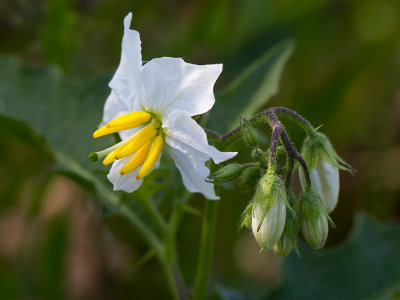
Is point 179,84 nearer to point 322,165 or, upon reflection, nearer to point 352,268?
point 322,165

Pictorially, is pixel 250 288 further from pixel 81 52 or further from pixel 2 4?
pixel 2 4

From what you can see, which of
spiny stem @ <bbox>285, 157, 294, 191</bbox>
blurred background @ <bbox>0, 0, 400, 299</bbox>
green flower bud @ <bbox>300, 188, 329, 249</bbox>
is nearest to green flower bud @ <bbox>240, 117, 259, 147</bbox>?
spiny stem @ <bbox>285, 157, 294, 191</bbox>

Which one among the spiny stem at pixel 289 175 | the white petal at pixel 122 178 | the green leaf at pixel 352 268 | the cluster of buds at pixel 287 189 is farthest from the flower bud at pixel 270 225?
the green leaf at pixel 352 268

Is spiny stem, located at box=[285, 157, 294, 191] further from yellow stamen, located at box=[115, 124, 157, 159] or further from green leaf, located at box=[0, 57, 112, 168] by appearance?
green leaf, located at box=[0, 57, 112, 168]

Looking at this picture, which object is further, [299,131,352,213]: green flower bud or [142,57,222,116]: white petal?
[299,131,352,213]: green flower bud

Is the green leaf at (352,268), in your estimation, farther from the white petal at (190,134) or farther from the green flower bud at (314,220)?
the white petal at (190,134)

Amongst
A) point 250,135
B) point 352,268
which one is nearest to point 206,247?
point 250,135

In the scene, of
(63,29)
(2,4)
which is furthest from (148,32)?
(63,29)
